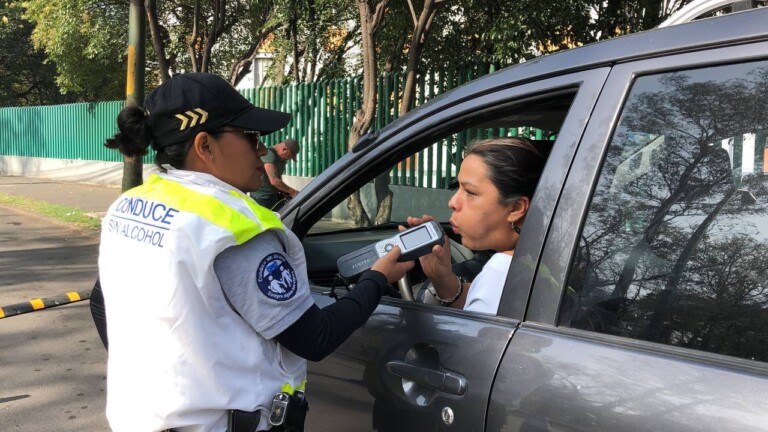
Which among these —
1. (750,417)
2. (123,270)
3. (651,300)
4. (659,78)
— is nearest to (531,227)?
(651,300)

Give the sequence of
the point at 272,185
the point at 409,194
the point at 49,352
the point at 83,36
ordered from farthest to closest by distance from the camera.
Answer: the point at 83,36
the point at 272,185
the point at 49,352
the point at 409,194

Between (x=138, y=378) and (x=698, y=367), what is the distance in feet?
3.72

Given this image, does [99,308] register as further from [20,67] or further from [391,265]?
[20,67]

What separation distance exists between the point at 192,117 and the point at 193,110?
0.02 m

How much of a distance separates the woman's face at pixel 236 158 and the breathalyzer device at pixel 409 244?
382 mm

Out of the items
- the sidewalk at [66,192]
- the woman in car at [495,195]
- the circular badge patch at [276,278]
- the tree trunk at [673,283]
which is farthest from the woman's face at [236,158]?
the sidewalk at [66,192]

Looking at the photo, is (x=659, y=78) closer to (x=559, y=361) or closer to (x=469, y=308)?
(x=559, y=361)

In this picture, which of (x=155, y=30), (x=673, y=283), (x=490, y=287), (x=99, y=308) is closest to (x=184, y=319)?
(x=99, y=308)

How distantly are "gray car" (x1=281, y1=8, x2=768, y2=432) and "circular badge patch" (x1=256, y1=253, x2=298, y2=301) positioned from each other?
39 centimetres

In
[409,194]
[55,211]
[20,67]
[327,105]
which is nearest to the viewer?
[409,194]

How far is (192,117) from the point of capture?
1.58m

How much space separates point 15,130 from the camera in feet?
77.2

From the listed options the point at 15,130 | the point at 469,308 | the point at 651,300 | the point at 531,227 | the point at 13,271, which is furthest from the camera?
the point at 15,130

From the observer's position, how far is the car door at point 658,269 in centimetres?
120
